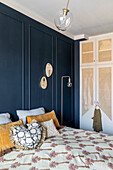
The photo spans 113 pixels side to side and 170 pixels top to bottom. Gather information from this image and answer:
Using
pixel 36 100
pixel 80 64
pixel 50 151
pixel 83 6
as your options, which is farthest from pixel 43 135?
pixel 80 64

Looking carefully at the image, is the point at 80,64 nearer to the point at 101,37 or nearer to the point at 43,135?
the point at 101,37

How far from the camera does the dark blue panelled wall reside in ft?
8.27

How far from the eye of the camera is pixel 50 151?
6.31ft

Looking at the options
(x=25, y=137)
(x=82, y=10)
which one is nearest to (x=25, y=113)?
(x=25, y=137)

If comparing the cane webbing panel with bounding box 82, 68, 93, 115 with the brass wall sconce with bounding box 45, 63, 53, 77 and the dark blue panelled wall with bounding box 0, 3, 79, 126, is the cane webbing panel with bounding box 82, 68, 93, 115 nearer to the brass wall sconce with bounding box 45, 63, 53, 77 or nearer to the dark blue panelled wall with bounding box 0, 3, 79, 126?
the dark blue panelled wall with bounding box 0, 3, 79, 126

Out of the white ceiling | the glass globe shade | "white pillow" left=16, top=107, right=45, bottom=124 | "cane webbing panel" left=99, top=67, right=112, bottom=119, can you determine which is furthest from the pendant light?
"cane webbing panel" left=99, top=67, right=112, bottom=119

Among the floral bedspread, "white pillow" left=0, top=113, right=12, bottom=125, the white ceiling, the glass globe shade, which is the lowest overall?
the floral bedspread

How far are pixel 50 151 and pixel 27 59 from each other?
168 cm

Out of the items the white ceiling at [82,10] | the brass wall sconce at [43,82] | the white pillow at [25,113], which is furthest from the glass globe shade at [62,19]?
the brass wall sconce at [43,82]

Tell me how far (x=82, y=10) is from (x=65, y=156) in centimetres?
246

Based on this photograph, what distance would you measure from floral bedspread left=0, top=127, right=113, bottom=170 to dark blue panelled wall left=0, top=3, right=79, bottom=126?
2.94ft

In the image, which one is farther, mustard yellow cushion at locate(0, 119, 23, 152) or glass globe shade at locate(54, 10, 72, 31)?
mustard yellow cushion at locate(0, 119, 23, 152)

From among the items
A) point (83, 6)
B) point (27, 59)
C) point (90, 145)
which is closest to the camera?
point (90, 145)

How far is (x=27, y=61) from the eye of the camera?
2.91 m
